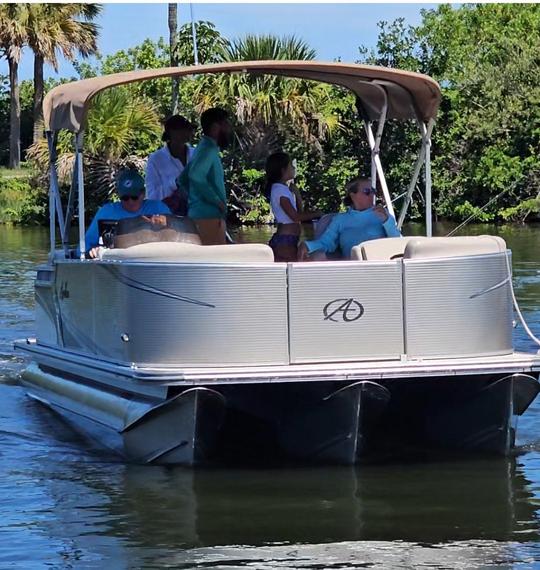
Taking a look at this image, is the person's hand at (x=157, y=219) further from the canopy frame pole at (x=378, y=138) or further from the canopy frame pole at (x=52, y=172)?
the canopy frame pole at (x=378, y=138)

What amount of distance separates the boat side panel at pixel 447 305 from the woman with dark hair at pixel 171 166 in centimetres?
273

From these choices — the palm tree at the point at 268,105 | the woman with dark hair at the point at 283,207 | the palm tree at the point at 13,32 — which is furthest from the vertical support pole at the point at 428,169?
the palm tree at the point at 13,32

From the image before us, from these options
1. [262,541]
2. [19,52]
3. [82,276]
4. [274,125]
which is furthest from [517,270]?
[19,52]

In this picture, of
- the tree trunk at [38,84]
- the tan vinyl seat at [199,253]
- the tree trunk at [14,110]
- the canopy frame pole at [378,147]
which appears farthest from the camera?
the tree trunk at [14,110]

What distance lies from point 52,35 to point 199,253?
34.5 m

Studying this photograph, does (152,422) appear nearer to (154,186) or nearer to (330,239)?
(330,239)

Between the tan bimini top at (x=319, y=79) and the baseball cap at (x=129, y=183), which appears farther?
the baseball cap at (x=129, y=183)

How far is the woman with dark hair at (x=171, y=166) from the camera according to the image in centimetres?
1026

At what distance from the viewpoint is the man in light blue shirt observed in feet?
29.7

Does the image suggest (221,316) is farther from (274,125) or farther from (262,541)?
(274,125)

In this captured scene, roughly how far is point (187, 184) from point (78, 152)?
1.01 meters

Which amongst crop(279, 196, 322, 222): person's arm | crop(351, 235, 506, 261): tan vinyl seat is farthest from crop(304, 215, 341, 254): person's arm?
crop(279, 196, 322, 222): person's arm

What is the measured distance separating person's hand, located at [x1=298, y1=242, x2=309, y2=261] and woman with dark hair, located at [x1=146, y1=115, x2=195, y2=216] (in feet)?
4.21

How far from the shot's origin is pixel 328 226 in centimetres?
921
